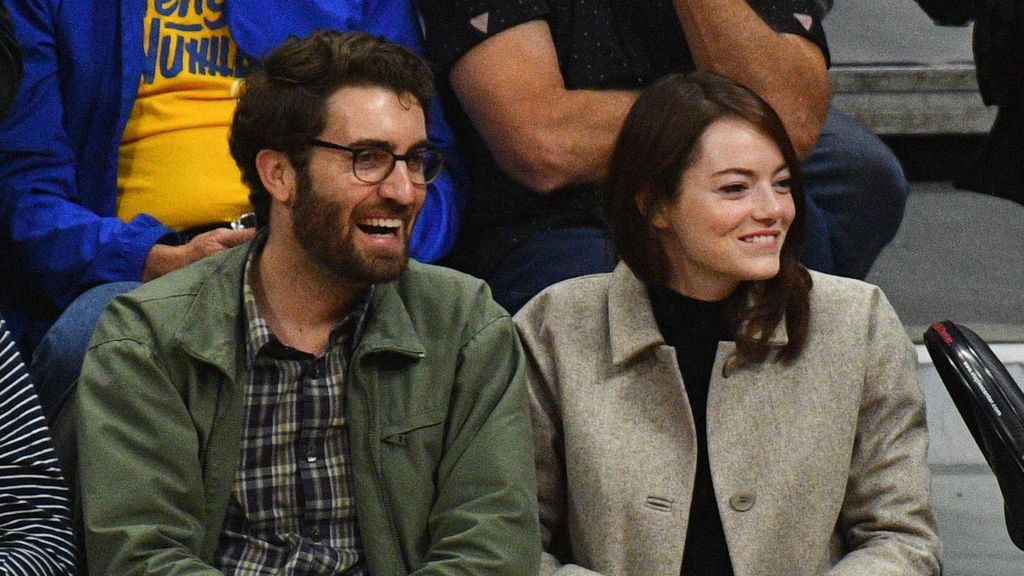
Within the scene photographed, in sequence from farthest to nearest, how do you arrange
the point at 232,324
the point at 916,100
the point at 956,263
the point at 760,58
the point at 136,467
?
the point at 956,263 < the point at 916,100 < the point at 760,58 < the point at 232,324 < the point at 136,467

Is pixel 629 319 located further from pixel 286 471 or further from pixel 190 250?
pixel 190 250

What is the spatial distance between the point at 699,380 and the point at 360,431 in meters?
0.53

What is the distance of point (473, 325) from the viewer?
91.5 inches

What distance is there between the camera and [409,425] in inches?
88.7

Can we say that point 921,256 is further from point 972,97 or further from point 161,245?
point 161,245

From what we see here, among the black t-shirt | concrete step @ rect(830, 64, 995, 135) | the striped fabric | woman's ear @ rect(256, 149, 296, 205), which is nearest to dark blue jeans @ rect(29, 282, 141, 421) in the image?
the striped fabric

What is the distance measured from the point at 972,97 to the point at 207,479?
8.81 feet

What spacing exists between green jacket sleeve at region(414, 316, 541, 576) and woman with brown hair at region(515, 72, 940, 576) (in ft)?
0.38

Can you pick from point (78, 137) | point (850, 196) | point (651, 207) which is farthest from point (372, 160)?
point (850, 196)

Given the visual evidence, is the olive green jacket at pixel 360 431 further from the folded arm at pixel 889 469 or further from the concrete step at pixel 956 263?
the concrete step at pixel 956 263

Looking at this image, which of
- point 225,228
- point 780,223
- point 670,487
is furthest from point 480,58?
point 670,487

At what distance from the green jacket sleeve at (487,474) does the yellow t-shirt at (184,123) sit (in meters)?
0.73

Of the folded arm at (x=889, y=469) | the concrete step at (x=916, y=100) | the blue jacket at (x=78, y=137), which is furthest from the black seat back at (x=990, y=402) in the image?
the concrete step at (x=916, y=100)

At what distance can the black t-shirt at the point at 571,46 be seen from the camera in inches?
112
